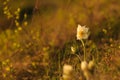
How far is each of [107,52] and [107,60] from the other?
16cm

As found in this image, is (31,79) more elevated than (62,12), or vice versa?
(62,12)

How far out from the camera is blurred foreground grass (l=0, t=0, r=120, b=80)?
165 inches

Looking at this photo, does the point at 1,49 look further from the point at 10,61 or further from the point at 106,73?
the point at 106,73

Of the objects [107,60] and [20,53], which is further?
[20,53]

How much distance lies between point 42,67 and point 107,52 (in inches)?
33.0

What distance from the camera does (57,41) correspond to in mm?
5535

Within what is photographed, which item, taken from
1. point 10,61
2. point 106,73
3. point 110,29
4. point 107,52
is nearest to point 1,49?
point 10,61

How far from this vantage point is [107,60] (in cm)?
402

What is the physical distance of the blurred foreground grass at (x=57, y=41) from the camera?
165 inches

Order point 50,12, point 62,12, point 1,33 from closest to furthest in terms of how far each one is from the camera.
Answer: point 1,33
point 62,12
point 50,12

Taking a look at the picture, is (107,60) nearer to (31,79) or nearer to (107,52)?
(107,52)

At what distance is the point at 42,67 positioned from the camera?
4.71 m

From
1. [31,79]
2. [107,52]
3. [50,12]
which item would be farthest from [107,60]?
[50,12]

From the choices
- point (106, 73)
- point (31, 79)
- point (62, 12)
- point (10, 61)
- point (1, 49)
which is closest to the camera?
point (106, 73)
